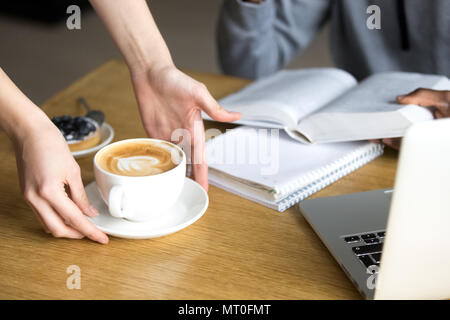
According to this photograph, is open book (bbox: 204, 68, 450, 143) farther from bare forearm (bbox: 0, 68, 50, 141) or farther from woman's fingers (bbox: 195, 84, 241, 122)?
bare forearm (bbox: 0, 68, 50, 141)

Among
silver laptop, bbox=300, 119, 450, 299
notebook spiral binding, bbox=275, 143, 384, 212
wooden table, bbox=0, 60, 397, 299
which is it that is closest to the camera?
silver laptop, bbox=300, 119, 450, 299

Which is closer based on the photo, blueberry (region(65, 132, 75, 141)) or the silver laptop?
the silver laptop

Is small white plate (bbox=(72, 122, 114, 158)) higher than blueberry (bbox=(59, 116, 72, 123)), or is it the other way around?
blueberry (bbox=(59, 116, 72, 123))

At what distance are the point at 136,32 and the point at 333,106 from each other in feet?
1.35

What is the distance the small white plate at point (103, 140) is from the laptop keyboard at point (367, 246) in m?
0.51

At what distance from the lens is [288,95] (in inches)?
44.8

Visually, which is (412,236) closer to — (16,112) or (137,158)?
(137,158)

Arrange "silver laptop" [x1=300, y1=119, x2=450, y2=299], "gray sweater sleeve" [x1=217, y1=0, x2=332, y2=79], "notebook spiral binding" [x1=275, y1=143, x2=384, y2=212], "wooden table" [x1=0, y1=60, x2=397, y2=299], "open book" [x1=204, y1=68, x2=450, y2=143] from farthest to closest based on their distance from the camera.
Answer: "gray sweater sleeve" [x1=217, y1=0, x2=332, y2=79] < "open book" [x1=204, y1=68, x2=450, y2=143] < "notebook spiral binding" [x1=275, y1=143, x2=384, y2=212] < "wooden table" [x1=0, y1=60, x2=397, y2=299] < "silver laptop" [x1=300, y1=119, x2=450, y2=299]

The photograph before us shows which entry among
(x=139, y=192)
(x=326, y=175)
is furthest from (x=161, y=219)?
(x=326, y=175)

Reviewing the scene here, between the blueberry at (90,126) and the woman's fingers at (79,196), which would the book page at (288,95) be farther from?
A: the woman's fingers at (79,196)

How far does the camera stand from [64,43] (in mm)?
3736

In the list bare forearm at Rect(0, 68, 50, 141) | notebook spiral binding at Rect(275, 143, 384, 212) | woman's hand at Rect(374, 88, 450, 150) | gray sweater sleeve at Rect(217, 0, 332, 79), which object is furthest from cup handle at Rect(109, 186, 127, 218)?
gray sweater sleeve at Rect(217, 0, 332, 79)

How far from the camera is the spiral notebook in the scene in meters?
0.88
